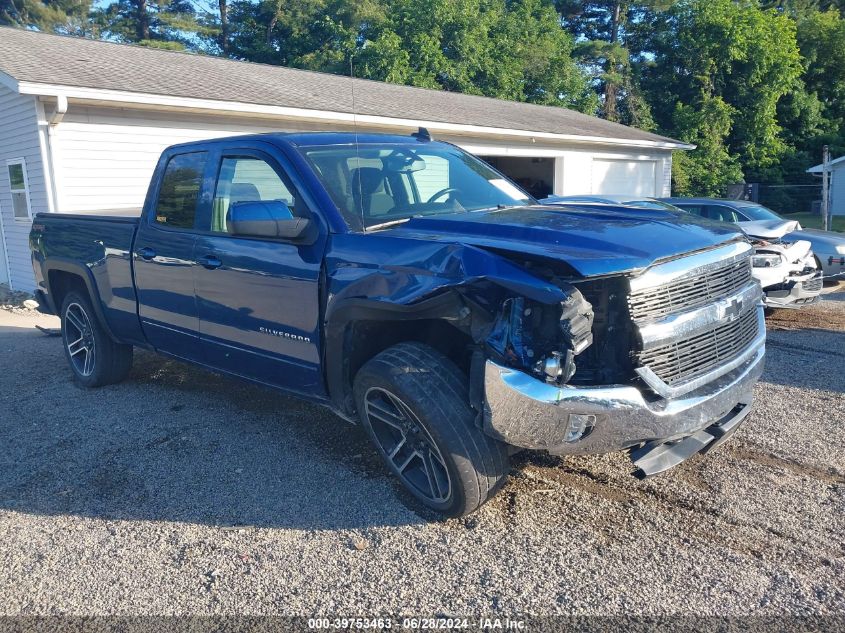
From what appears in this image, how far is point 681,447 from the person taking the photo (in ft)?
12.0

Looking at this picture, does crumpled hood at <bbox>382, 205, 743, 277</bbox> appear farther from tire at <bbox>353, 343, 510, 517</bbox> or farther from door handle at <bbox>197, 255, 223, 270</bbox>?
door handle at <bbox>197, 255, 223, 270</bbox>

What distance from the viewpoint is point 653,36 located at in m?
40.1

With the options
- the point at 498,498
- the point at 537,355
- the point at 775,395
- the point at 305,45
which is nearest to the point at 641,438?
the point at 537,355

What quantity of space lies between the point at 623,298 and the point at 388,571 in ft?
5.34

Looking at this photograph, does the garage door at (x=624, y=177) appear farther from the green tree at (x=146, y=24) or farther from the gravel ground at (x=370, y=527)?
the green tree at (x=146, y=24)

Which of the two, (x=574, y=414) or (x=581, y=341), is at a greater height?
(x=581, y=341)

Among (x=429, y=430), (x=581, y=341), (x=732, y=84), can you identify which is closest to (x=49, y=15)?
(x=732, y=84)

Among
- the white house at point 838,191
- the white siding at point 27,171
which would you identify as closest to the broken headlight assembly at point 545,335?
the white siding at point 27,171

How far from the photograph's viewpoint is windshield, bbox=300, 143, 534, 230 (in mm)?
4242

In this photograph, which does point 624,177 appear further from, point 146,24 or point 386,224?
point 146,24

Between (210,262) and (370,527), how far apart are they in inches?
80.6

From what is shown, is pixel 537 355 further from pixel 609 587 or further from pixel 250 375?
pixel 250 375

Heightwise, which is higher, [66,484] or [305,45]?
[305,45]

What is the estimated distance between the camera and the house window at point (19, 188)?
1177 cm
